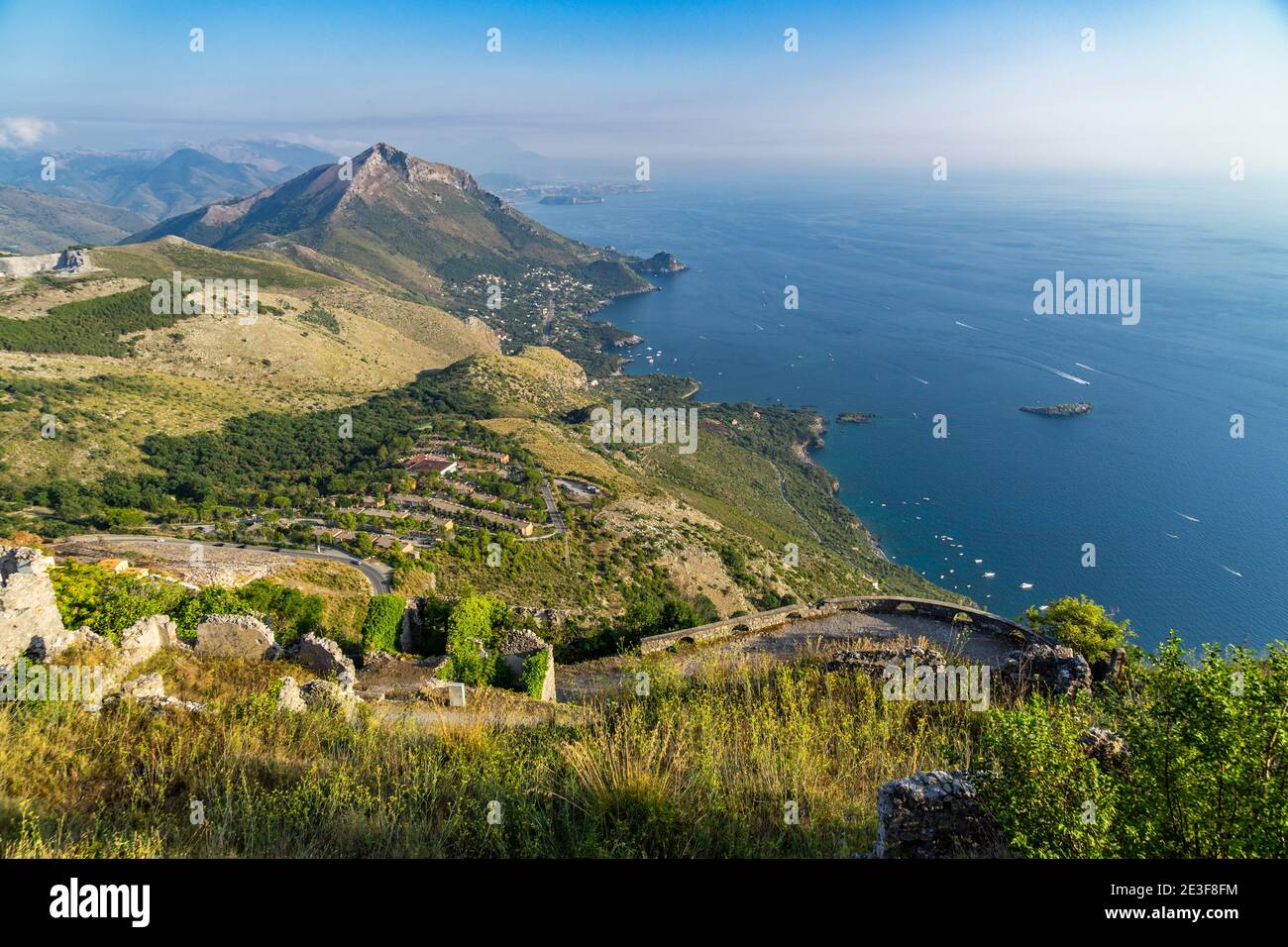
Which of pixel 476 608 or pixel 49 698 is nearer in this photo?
pixel 49 698

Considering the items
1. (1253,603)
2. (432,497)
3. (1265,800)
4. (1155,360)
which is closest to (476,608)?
(1265,800)

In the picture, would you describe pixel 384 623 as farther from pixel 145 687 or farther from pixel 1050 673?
pixel 1050 673

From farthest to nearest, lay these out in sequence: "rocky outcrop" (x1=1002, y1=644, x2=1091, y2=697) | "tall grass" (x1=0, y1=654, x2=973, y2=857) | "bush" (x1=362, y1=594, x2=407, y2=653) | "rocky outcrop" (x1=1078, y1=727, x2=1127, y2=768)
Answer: "bush" (x1=362, y1=594, x2=407, y2=653) → "rocky outcrop" (x1=1002, y1=644, x2=1091, y2=697) → "rocky outcrop" (x1=1078, y1=727, x2=1127, y2=768) → "tall grass" (x1=0, y1=654, x2=973, y2=857)

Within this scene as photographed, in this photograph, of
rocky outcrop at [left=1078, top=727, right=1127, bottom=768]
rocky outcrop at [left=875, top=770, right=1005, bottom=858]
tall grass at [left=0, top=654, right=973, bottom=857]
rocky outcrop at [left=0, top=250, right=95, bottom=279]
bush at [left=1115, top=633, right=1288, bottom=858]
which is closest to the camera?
bush at [left=1115, top=633, right=1288, bottom=858]

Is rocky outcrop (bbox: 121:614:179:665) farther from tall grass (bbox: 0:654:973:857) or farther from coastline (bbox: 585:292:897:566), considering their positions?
coastline (bbox: 585:292:897:566)

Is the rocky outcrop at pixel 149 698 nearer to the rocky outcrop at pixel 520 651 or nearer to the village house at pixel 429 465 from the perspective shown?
the rocky outcrop at pixel 520 651

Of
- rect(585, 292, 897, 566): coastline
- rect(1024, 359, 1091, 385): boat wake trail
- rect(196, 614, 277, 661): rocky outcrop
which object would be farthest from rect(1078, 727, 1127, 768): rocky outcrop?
rect(1024, 359, 1091, 385): boat wake trail
